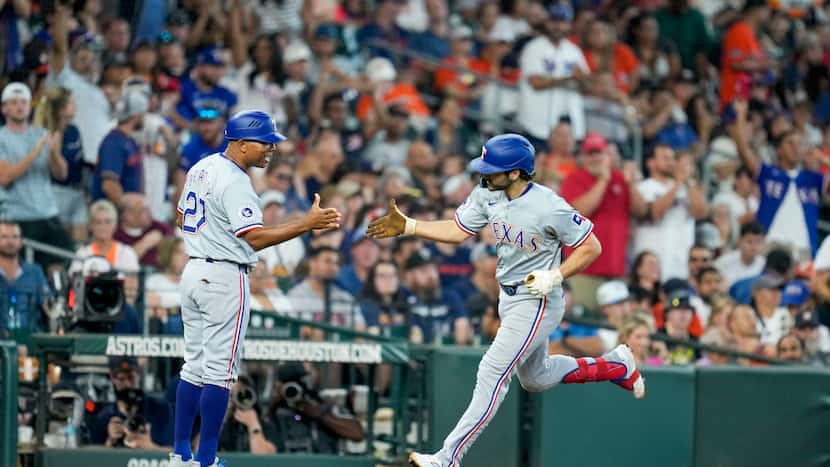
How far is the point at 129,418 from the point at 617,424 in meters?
3.02

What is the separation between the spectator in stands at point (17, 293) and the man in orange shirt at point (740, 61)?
9199 mm

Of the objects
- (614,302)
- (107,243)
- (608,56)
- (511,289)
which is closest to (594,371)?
(511,289)

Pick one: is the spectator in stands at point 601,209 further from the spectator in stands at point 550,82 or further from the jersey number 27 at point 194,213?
the jersey number 27 at point 194,213

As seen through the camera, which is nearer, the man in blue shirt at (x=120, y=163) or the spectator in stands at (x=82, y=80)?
the man in blue shirt at (x=120, y=163)

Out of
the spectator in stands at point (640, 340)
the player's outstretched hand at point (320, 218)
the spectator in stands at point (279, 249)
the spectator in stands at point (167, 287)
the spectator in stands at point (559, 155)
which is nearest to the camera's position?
the player's outstretched hand at point (320, 218)

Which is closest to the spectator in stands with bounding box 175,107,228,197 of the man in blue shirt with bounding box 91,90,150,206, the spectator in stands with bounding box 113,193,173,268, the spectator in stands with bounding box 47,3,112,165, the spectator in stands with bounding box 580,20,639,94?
the man in blue shirt with bounding box 91,90,150,206

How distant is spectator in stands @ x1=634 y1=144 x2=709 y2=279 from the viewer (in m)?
14.0

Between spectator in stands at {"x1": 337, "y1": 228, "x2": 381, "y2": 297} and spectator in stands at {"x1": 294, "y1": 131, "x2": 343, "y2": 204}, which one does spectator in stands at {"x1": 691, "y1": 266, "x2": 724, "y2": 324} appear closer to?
spectator in stands at {"x1": 337, "y1": 228, "x2": 381, "y2": 297}

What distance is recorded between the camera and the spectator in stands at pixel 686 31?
60.3 feet

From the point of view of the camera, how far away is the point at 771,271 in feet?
44.8

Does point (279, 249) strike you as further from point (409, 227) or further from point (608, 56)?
point (608, 56)

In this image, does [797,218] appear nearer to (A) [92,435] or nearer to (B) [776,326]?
(B) [776,326]

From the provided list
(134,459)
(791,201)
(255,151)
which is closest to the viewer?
(255,151)

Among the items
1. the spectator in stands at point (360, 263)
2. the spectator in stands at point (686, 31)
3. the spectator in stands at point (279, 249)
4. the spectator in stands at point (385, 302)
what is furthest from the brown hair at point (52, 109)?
the spectator in stands at point (686, 31)
